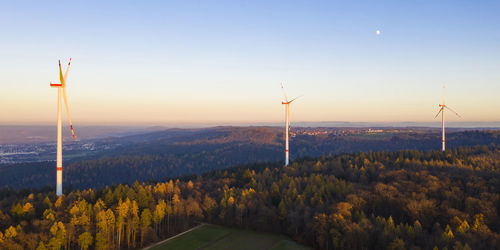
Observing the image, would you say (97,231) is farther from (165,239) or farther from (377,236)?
(377,236)

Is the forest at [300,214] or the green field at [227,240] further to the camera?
the green field at [227,240]

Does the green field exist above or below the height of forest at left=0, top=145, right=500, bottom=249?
below

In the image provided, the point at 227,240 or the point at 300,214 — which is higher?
the point at 300,214

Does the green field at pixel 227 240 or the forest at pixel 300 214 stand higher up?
the forest at pixel 300 214

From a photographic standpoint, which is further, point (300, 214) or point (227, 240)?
point (300, 214)
